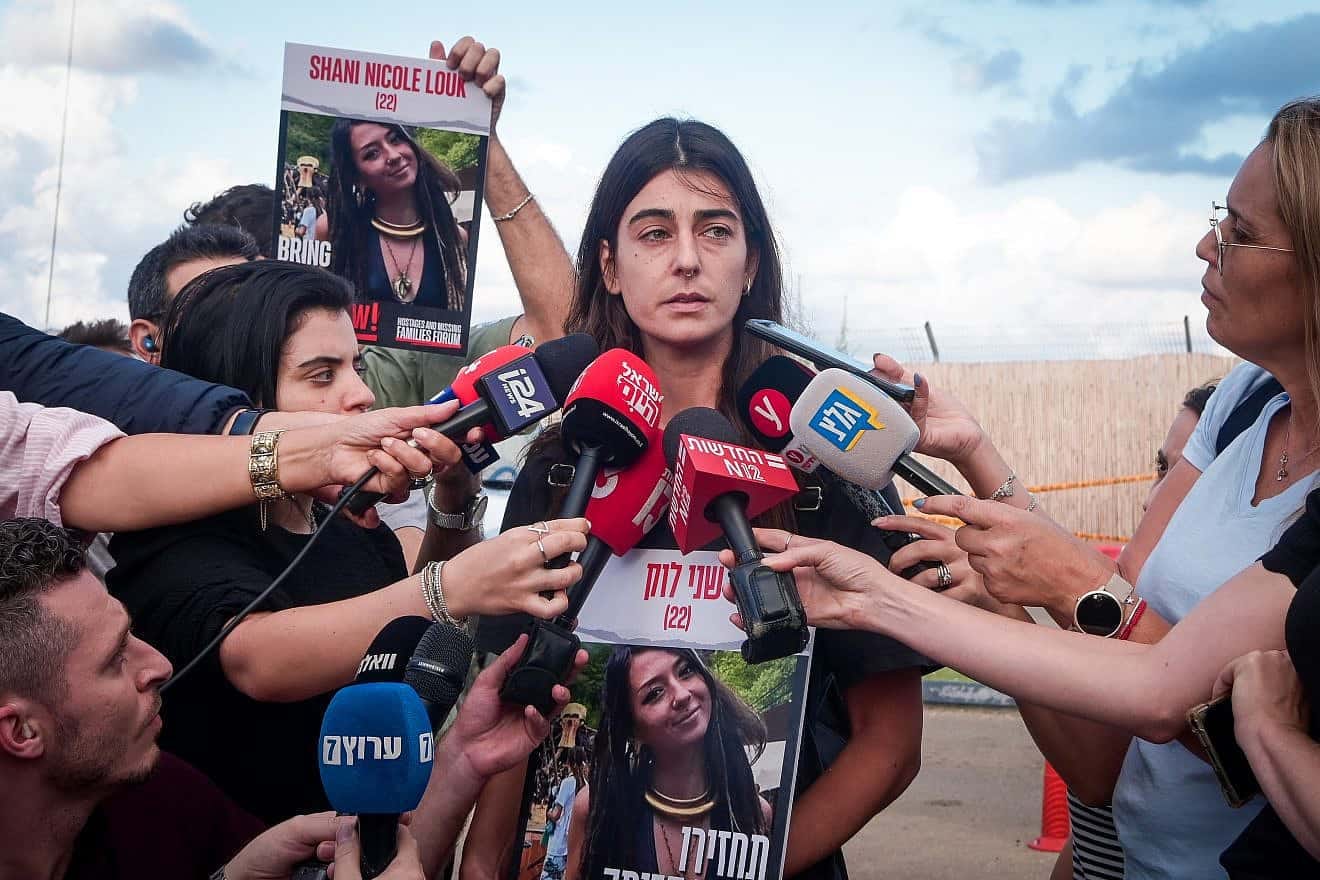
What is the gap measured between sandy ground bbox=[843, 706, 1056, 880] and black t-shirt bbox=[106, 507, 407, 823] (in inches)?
127

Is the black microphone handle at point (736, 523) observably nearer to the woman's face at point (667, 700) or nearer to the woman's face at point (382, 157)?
the woman's face at point (667, 700)

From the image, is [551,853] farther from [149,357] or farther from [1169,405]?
[1169,405]

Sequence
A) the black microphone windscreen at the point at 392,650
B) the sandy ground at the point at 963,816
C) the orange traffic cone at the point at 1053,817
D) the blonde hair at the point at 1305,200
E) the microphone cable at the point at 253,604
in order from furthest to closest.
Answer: the orange traffic cone at the point at 1053,817 → the sandy ground at the point at 963,816 → the blonde hair at the point at 1305,200 → the microphone cable at the point at 253,604 → the black microphone windscreen at the point at 392,650

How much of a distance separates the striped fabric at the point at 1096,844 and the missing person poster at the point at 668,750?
99 centimetres

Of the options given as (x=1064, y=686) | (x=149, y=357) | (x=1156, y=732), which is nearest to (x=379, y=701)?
(x=1064, y=686)

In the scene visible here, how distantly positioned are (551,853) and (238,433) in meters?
0.90

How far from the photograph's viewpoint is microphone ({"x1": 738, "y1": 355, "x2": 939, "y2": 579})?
2107mm

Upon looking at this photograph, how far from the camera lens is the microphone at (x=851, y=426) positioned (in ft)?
6.19

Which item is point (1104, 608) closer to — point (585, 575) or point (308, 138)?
point (585, 575)

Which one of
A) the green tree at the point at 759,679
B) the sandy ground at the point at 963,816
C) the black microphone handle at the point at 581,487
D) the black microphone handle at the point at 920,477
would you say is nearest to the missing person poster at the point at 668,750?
the green tree at the point at 759,679

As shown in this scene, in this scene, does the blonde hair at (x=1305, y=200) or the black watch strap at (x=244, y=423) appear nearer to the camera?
the blonde hair at (x=1305, y=200)

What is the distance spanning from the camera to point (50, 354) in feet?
7.31

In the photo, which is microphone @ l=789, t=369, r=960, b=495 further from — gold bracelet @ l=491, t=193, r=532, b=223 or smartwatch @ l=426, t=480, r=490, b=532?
gold bracelet @ l=491, t=193, r=532, b=223

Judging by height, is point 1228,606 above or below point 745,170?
below
